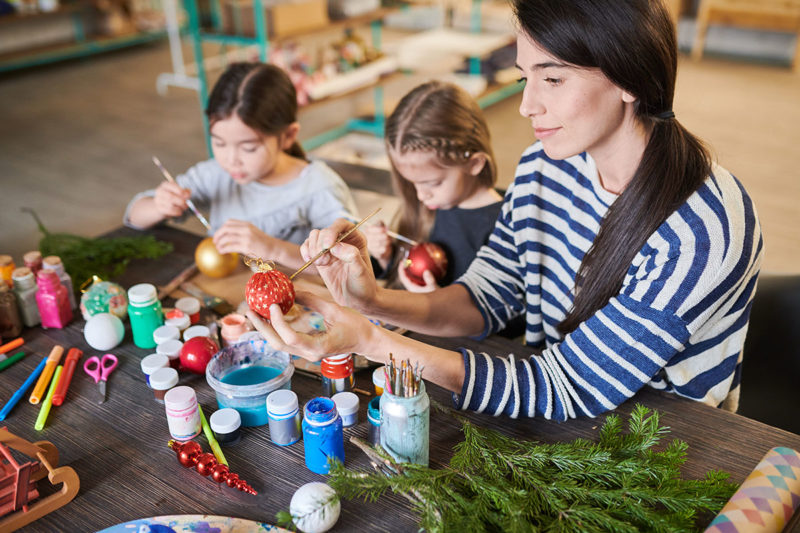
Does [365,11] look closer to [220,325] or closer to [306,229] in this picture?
[306,229]

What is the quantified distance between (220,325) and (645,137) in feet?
3.07

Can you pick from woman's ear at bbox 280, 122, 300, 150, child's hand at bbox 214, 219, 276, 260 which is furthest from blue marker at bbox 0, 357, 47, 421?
woman's ear at bbox 280, 122, 300, 150

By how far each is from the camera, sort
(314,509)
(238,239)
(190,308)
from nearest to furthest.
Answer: (314,509) → (190,308) → (238,239)

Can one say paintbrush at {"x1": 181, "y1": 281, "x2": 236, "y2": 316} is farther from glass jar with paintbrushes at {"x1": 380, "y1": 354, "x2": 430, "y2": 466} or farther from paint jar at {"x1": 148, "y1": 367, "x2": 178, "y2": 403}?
glass jar with paintbrushes at {"x1": 380, "y1": 354, "x2": 430, "y2": 466}

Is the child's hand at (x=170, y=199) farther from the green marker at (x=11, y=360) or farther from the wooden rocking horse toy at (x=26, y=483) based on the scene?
the wooden rocking horse toy at (x=26, y=483)

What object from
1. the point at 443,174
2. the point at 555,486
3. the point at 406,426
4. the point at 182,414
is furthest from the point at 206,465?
the point at 443,174

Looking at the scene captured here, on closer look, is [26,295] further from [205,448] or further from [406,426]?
[406,426]

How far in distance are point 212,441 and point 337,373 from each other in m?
0.24

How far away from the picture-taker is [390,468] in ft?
3.58

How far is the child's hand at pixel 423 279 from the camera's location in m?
1.76

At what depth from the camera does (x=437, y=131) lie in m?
1.91

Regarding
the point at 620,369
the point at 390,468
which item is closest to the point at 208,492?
the point at 390,468

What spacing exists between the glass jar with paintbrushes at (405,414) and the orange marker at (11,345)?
2.78 feet

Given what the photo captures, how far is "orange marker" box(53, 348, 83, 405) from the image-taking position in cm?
129
